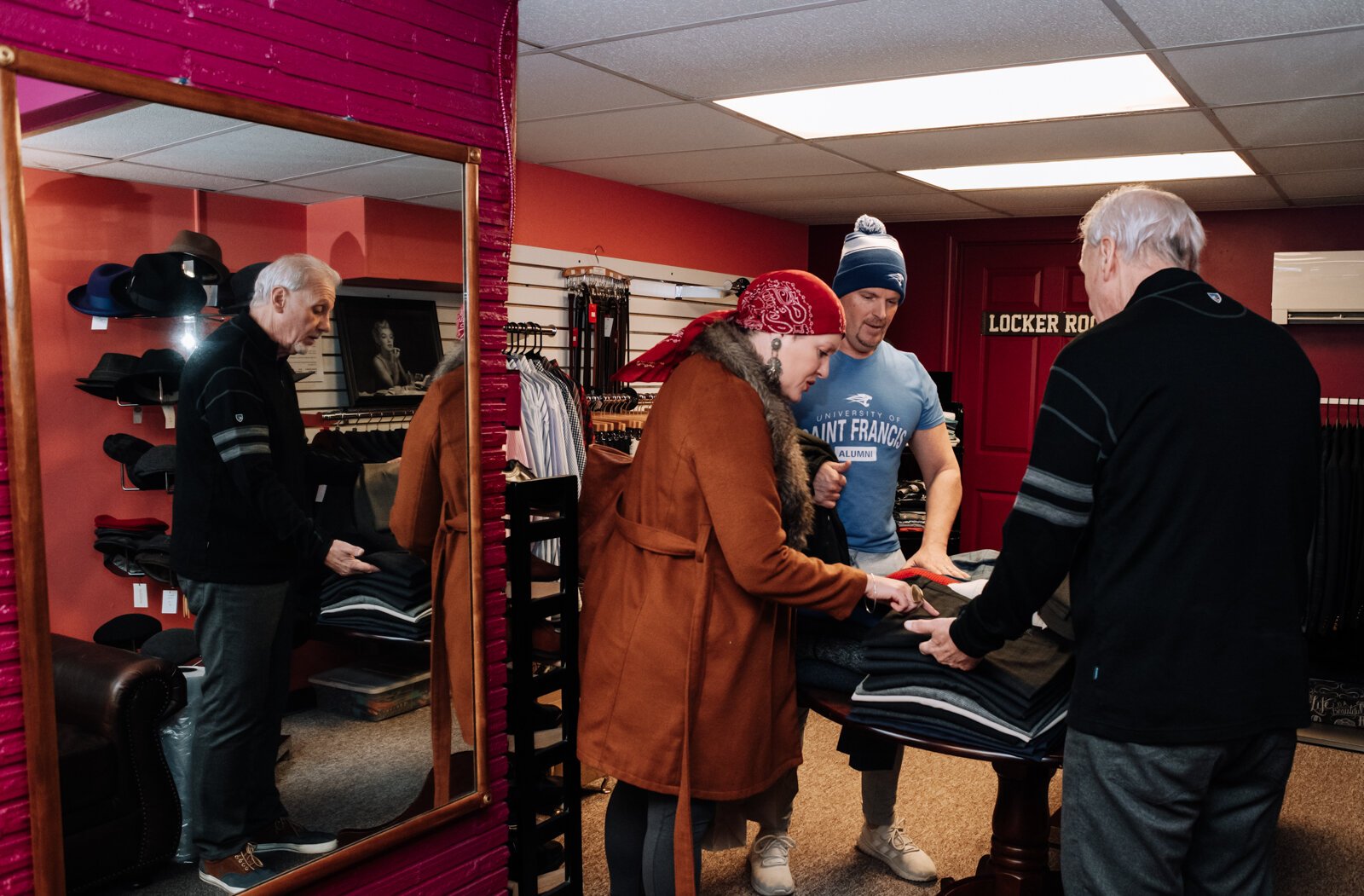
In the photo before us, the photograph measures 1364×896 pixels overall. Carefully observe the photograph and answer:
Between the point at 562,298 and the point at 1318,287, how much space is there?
4.32m

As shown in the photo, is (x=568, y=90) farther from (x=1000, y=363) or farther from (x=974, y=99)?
(x=1000, y=363)

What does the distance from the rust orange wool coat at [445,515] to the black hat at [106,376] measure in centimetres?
65

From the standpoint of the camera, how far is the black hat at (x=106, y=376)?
1.65m

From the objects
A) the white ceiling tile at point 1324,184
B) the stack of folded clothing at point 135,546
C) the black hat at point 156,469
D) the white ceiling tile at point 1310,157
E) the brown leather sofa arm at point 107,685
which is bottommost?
the brown leather sofa arm at point 107,685

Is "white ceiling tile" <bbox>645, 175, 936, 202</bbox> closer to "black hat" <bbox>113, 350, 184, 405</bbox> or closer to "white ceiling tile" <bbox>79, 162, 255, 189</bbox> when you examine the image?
"white ceiling tile" <bbox>79, 162, 255, 189</bbox>

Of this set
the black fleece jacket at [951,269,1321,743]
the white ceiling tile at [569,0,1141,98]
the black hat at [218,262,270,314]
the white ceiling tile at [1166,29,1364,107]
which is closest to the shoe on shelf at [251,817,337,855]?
the black hat at [218,262,270,314]

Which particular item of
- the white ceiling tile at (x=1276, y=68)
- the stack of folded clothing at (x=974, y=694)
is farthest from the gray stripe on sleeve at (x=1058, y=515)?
the white ceiling tile at (x=1276, y=68)

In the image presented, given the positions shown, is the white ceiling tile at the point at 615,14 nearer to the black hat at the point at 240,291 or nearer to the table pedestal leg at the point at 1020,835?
the black hat at the point at 240,291

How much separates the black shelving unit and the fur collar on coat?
0.53m

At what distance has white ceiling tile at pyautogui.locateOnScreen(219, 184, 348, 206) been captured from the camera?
1848 mm

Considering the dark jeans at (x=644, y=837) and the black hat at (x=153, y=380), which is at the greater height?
the black hat at (x=153, y=380)

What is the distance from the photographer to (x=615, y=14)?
107 inches

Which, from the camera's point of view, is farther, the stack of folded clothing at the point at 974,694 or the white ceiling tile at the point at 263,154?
the stack of folded clothing at the point at 974,694

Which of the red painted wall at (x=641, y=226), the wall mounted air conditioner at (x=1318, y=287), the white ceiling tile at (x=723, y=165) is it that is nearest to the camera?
the white ceiling tile at (x=723, y=165)
